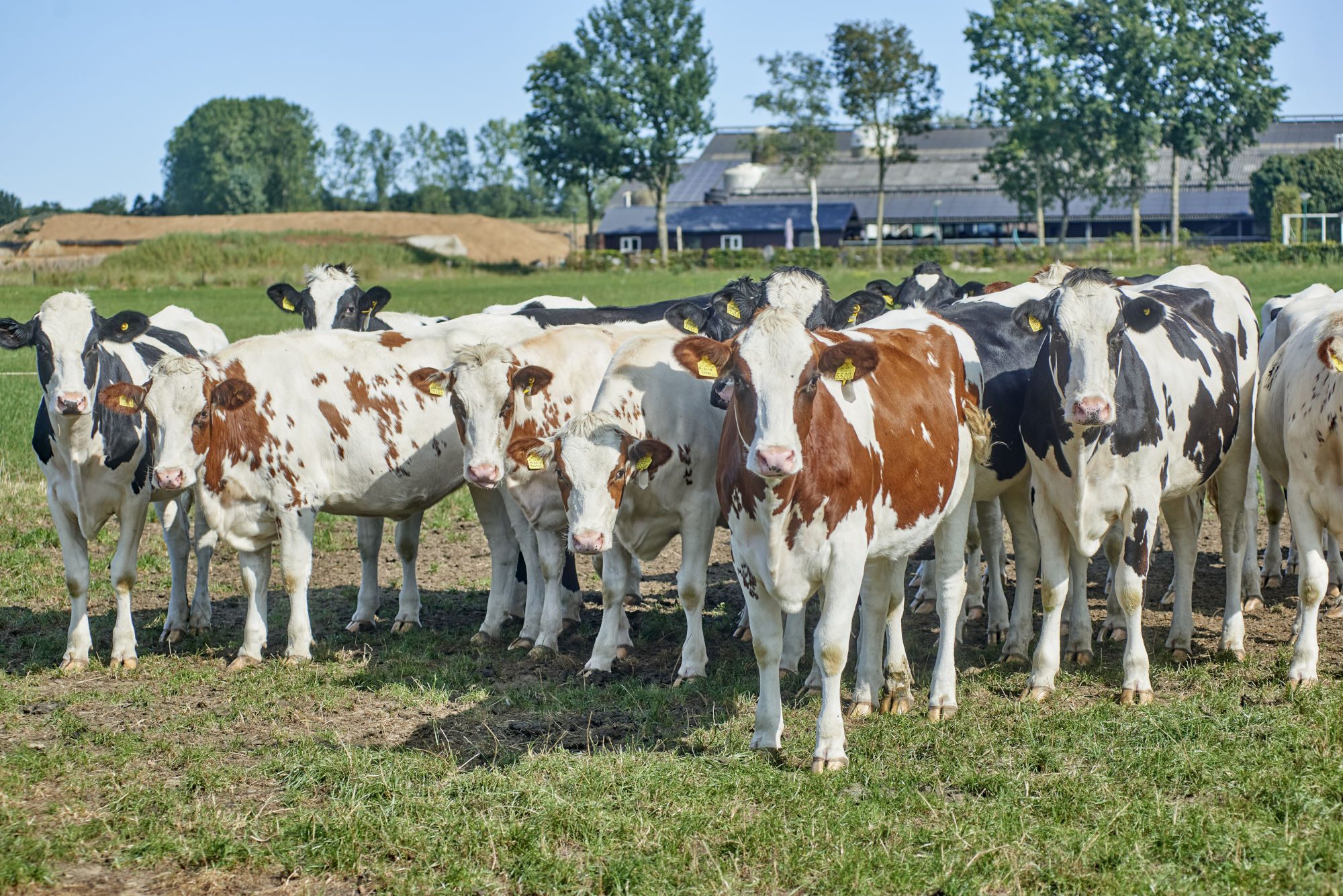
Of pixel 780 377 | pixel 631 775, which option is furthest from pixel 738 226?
pixel 631 775

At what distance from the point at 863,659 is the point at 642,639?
2388mm

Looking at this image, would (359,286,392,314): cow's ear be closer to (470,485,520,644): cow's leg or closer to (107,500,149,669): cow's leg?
(470,485,520,644): cow's leg

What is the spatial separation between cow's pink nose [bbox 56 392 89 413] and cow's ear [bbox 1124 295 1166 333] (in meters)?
6.84

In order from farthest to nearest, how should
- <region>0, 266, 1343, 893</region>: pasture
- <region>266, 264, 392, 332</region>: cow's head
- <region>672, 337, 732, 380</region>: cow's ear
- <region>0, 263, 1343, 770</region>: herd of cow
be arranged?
<region>266, 264, 392, 332</region>: cow's head < <region>672, 337, 732, 380</region>: cow's ear < <region>0, 263, 1343, 770</region>: herd of cow < <region>0, 266, 1343, 893</region>: pasture

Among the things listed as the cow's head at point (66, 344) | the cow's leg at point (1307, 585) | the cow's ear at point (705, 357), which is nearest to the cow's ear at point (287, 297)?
the cow's head at point (66, 344)

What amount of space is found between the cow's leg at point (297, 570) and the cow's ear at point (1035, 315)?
16.8 feet

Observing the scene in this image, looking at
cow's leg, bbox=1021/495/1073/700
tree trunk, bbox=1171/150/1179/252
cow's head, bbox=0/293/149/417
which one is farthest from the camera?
tree trunk, bbox=1171/150/1179/252

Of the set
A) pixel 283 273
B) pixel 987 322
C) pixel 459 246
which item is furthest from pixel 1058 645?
pixel 459 246

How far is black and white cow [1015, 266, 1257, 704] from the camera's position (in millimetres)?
8023

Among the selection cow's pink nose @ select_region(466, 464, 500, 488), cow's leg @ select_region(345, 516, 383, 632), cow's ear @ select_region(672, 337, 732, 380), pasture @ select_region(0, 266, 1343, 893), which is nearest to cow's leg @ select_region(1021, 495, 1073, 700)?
pasture @ select_region(0, 266, 1343, 893)

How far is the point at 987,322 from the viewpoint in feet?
30.9

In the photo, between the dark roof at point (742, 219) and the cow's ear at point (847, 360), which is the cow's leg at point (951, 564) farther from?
the dark roof at point (742, 219)

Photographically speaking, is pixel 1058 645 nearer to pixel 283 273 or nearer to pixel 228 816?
pixel 228 816

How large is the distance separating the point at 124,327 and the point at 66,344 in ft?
2.22
